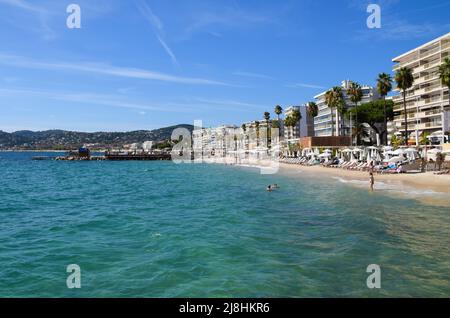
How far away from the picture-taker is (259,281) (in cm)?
1169

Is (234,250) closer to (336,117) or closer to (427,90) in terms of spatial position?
(427,90)

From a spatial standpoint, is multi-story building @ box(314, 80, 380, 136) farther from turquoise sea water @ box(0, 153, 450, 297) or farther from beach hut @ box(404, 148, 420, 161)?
turquoise sea water @ box(0, 153, 450, 297)

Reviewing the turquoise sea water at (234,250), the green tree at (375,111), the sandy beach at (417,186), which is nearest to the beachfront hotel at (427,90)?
the green tree at (375,111)

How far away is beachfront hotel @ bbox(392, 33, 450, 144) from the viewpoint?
74.4 meters

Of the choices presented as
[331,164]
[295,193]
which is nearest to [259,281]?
[295,193]

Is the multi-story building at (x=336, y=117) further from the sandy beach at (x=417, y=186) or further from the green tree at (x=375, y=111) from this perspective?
the sandy beach at (x=417, y=186)

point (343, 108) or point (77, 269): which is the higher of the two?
point (343, 108)

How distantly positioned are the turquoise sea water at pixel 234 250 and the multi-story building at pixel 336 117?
92.8 metres

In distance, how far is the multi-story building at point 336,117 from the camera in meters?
121

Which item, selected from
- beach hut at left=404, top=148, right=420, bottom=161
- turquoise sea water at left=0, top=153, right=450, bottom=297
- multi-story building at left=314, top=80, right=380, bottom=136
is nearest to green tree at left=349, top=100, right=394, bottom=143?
multi-story building at left=314, top=80, right=380, bottom=136

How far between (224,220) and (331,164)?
5012 centimetres
